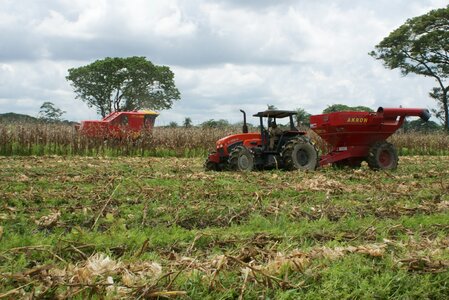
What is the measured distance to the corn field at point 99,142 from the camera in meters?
17.6

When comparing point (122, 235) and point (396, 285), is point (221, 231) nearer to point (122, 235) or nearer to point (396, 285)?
point (122, 235)

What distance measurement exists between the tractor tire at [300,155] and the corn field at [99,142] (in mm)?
8633

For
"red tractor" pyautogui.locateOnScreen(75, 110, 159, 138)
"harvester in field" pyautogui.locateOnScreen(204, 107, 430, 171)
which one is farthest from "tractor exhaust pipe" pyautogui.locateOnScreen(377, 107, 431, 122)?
"red tractor" pyautogui.locateOnScreen(75, 110, 159, 138)

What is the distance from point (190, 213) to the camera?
576cm

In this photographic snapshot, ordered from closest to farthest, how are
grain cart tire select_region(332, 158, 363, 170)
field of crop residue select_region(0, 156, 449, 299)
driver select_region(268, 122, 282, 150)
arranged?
field of crop residue select_region(0, 156, 449, 299) → driver select_region(268, 122, 282, 150) → grain cart tire select_region(332, 158, 363, 170)

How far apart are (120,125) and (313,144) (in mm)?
11483

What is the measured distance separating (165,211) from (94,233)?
4.21 ft

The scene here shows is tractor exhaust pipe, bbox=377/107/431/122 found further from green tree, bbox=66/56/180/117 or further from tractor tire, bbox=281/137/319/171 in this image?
green tree, bbox=66/56/180/117

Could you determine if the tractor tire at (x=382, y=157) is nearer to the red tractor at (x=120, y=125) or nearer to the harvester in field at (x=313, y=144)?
the harvester in field at (x=313, y=144)

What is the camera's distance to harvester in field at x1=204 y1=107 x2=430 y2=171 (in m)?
11.5

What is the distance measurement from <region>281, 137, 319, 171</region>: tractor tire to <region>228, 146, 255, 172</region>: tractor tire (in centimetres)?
82

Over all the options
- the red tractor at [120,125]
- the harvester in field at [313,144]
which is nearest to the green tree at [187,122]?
the red tractor at [120,125]

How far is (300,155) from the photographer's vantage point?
11.7m

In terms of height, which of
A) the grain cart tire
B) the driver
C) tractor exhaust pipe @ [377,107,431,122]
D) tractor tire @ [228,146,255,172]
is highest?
tractor exhaust pipe @ [377,107,431,122]
